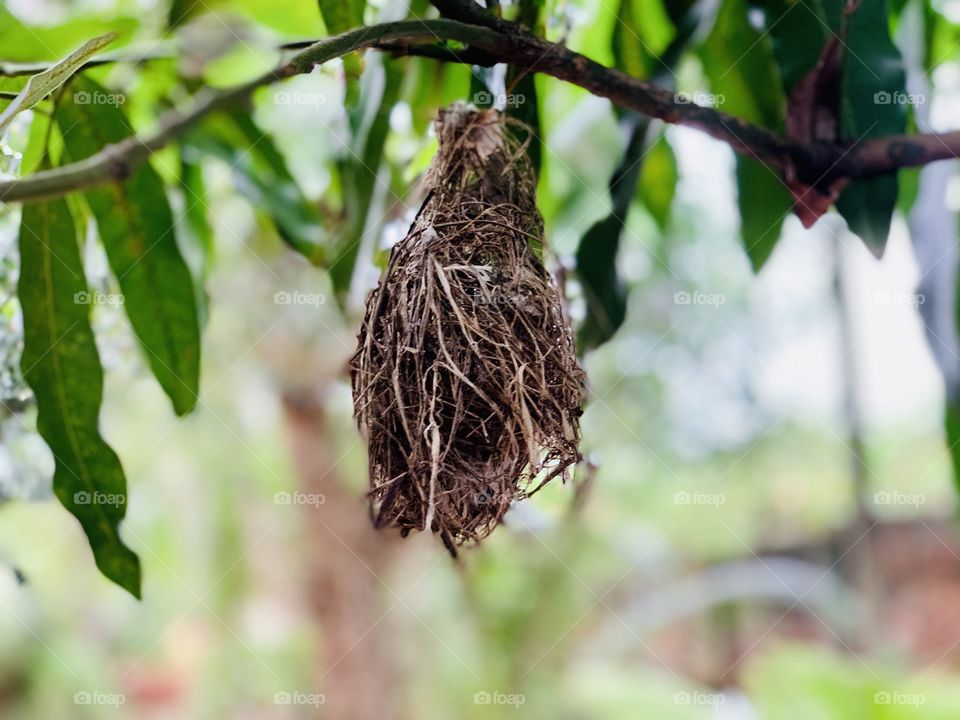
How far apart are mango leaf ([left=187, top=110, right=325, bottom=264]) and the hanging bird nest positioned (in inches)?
23.7

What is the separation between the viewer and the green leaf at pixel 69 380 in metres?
0.86

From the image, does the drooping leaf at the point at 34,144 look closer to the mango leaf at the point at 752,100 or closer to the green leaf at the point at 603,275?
the green leaf at the point at 603,275

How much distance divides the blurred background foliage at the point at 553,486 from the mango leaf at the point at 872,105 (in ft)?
0.06

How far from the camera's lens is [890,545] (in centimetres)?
483

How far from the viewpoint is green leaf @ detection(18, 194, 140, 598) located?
86cm

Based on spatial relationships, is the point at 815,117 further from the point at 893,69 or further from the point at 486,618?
the point at 486,618

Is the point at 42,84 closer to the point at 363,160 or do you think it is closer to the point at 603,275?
the point at 363,160

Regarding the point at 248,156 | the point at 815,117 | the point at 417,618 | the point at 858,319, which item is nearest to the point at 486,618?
the point at 417,618

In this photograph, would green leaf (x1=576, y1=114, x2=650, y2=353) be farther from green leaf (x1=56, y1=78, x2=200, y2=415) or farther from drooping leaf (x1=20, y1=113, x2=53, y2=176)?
drooping leaf (x1=20, y1=113, x2=53, y2=176)

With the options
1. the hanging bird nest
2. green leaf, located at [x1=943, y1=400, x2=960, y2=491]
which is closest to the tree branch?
the hanging bird nest

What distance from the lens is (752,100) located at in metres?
1.15

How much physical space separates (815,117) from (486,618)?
14.2 feet

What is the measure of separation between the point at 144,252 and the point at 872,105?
34.2 inches

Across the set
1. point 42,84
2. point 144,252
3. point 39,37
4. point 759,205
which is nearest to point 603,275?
point 759,205
